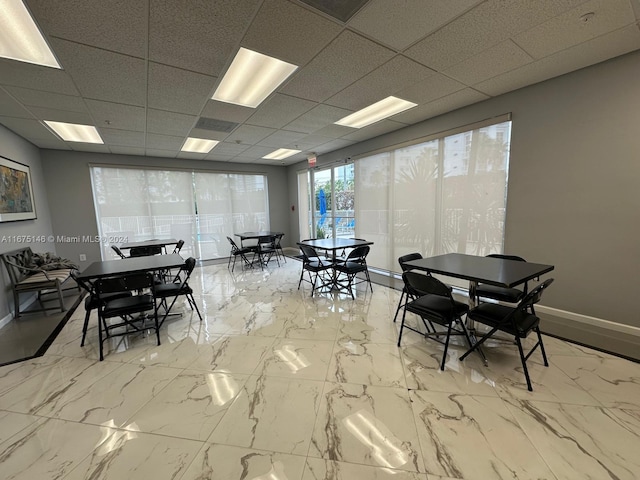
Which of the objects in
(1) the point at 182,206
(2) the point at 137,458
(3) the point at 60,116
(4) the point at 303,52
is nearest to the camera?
(2) the point at 137,458

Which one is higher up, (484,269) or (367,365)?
(484,269)

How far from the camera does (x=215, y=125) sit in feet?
13.6

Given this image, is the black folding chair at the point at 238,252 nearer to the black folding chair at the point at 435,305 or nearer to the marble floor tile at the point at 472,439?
the black folding chair at the point at 435,305

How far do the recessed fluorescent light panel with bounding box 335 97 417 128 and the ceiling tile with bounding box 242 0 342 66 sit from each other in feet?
5.01

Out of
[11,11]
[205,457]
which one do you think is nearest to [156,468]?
[205,457]

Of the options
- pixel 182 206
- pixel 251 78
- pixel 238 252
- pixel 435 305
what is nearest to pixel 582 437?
A: pixel 435 305

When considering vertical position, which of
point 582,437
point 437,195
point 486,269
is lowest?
point 582,437

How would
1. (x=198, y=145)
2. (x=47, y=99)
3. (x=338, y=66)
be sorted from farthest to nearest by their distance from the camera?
(x=198, y=145), (x=47, y=99), (x=338, y=66)

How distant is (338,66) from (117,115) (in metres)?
3.11

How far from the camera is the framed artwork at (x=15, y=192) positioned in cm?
364

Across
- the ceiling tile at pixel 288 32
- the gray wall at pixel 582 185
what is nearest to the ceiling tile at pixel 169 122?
the ceiling tile at pixel 288 32

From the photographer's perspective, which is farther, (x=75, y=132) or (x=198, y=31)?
(x=75, y=132)

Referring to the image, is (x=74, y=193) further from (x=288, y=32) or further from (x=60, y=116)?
(x=288, y=32)

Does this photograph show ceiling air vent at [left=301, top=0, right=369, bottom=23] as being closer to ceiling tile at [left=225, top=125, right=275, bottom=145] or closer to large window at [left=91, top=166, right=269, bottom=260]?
ceiling tile at [left=225, top=125, right=275, bottom=145]
